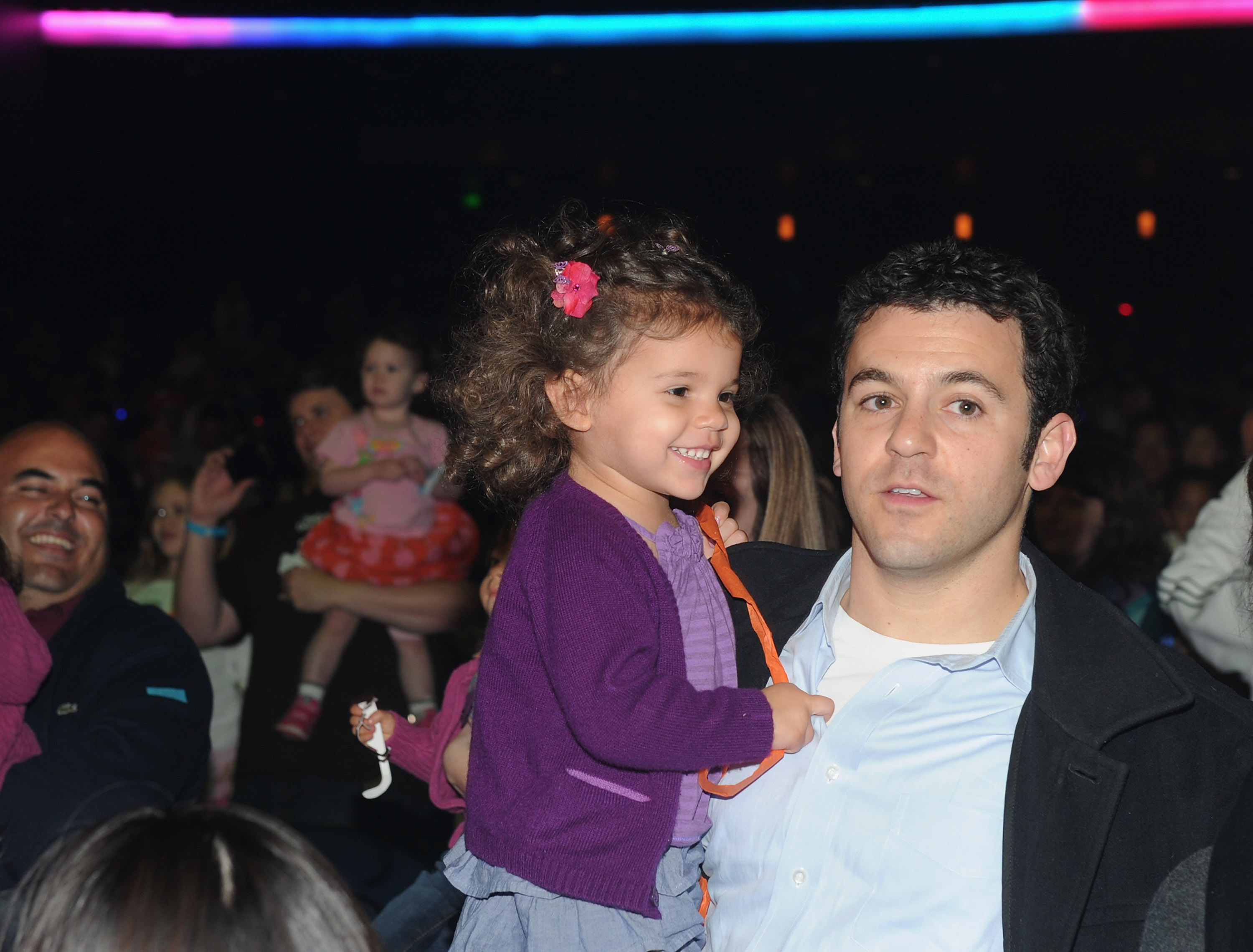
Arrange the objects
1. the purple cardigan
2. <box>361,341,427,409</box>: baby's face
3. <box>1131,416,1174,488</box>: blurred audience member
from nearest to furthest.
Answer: the purple cardigan
<box>361,341,427,409</box>: baby's face
<box>1131,416,1174,488</box>: blurred audience member

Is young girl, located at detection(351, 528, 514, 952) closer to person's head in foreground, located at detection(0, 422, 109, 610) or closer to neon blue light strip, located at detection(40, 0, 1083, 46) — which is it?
person's head in foreground, located at detection(0, 422, 109, 610)

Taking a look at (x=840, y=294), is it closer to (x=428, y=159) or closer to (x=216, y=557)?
(x=216, y=557)

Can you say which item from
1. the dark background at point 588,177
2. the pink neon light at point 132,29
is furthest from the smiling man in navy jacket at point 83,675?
the pink neon light at point 132,29

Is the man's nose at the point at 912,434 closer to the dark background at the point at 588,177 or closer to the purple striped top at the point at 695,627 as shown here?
the purple striped top at the point at 695,627

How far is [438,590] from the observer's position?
4137 millimetres

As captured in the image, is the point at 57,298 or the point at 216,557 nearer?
the point at 216,557

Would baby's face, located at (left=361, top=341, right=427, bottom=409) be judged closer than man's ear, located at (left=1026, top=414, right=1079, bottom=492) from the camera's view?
No

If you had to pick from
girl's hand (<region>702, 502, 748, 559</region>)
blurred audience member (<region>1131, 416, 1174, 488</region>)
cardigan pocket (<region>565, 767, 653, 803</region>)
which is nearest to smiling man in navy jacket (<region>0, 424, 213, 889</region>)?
cardigan pocket (<region>565, 767, 653, 803</region>)

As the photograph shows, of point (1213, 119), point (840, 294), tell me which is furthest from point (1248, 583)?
point (1213, 119)

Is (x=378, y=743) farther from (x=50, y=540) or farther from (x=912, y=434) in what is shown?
(x=912, y=434)

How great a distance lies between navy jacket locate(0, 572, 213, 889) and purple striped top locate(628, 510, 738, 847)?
1.14 meters

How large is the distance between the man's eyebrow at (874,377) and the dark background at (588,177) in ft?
24.8

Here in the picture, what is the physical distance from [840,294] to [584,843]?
3.50 ft

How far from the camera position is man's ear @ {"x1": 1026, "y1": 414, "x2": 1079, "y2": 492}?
1.88 meters
